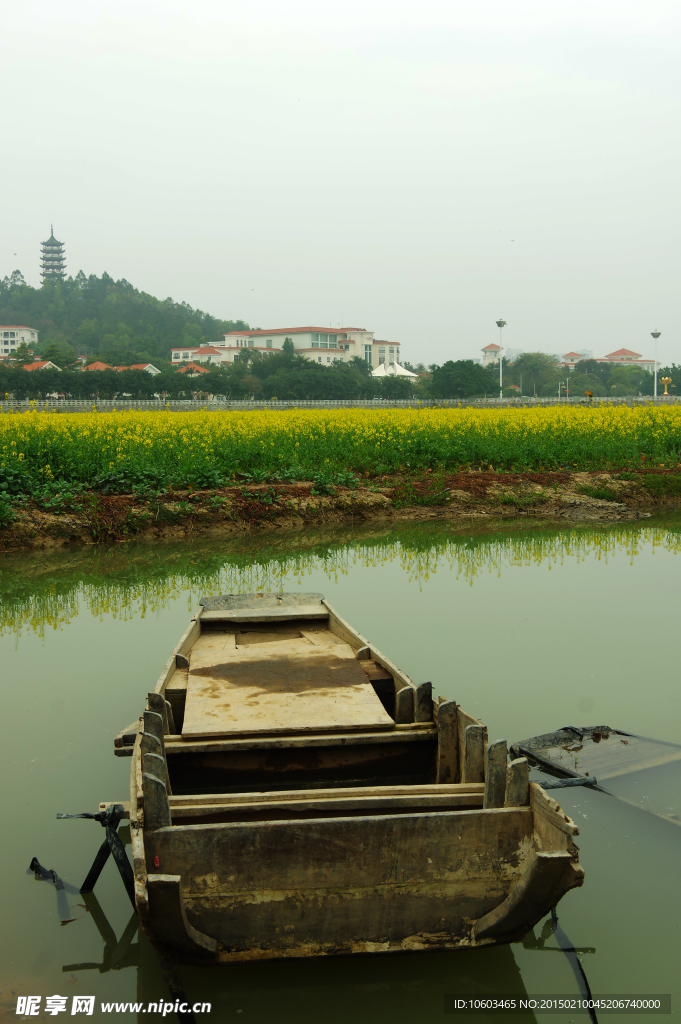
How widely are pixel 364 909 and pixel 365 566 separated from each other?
272 inches

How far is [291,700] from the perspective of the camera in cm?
388

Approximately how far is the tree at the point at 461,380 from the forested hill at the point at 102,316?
4443 cm

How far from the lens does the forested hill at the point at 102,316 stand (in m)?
107

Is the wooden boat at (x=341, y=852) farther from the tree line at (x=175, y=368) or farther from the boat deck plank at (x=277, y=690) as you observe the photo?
the tree line at (x=175, y=368)

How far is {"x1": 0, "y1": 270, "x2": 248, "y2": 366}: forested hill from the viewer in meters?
107

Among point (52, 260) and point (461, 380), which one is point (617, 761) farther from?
point (52, 260)

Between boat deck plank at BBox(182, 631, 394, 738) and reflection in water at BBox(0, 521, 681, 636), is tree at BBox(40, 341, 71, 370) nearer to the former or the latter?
reflection in water at BBox(0, 521, 681, 636)

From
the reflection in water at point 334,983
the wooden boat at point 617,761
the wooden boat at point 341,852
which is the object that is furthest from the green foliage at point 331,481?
the reflection in water at point 334,983

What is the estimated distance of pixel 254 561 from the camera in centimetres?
998

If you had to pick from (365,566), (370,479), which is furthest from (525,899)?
(370,479)

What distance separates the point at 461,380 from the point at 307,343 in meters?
45.1

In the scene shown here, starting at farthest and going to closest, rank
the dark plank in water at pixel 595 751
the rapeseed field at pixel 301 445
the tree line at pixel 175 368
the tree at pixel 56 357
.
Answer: the tree at pixel 56 357 → the tree line at pixel 175 368 → the rapeseed field at pixel 301 445 → the dark plank in water at pixel 595 751

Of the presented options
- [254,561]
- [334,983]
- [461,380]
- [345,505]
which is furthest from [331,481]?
[461,380]

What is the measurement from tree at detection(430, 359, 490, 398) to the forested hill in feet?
146
